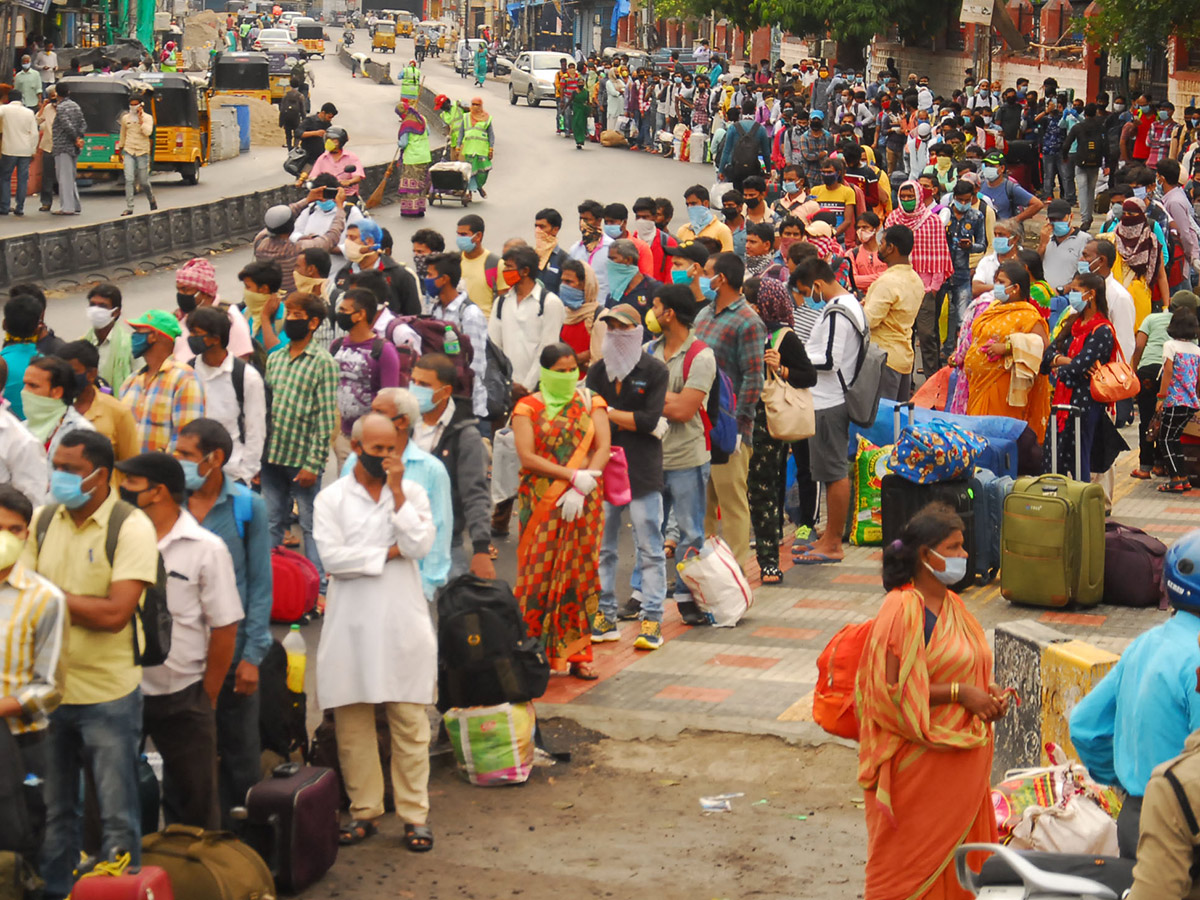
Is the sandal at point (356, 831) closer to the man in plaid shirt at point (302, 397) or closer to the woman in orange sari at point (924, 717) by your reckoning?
Result: the woman in orange sari at point (924, 717)

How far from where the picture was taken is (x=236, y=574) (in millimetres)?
6504

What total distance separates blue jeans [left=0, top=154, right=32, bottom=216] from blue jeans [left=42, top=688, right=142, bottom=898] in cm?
2321

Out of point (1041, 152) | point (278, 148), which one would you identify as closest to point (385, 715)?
point (1041, 152)

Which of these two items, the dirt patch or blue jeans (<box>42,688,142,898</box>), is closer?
blue jeans (<box>42,688,142,898</box>)

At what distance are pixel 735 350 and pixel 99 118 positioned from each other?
25.0 m

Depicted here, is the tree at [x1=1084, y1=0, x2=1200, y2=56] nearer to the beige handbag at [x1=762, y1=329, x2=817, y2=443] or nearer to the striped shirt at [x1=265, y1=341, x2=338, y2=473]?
the beige handbag at [x1=762, y1=329, x2=817, y2=443]

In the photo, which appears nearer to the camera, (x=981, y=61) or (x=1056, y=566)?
(x=1056, y=566)

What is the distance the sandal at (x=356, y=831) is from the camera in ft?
21.9

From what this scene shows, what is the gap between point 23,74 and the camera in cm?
3216

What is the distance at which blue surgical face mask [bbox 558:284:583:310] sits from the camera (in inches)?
461

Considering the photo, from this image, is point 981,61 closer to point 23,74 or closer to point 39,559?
point 23,74

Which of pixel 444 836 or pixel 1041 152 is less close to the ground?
pixel 1041 152

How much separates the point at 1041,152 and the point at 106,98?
1722 centimetres

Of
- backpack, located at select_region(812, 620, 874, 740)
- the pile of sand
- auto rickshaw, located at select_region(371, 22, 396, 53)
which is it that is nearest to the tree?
backpack, located at select_region(812, 620, 874, 740)
